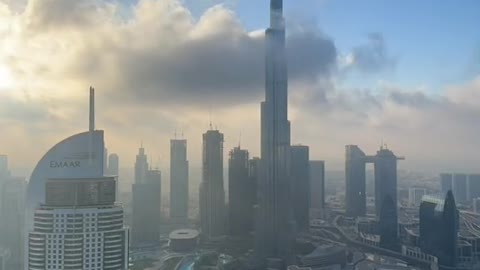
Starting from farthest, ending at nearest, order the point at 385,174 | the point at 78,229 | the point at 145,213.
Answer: the point at 385,174
the point at 145,213
the point at 78,229

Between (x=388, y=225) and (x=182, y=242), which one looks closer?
(x=182, y=242)

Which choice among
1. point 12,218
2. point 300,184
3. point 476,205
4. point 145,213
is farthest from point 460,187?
point 12,218

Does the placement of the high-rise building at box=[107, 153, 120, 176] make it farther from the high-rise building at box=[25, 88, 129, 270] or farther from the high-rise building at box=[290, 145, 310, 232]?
the high-rise building at box=[25, 88, 129, 270]

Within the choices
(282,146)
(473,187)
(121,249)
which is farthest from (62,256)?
(473,187)

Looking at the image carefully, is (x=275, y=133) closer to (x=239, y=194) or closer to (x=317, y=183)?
(x=239, y=194)

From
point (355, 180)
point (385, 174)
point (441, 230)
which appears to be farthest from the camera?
point (355, 180)

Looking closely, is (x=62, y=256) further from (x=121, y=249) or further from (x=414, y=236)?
(x=414, y=236)
